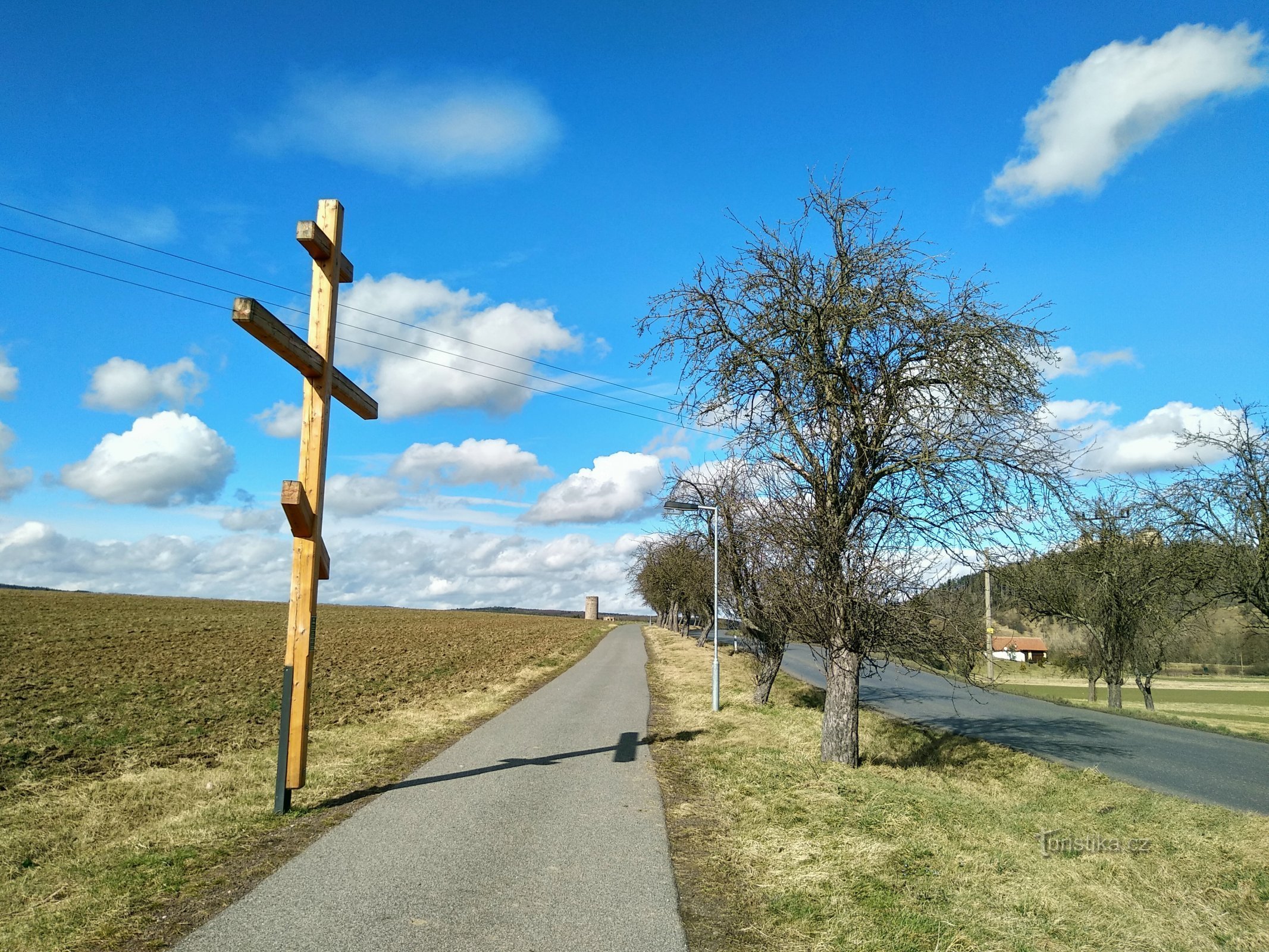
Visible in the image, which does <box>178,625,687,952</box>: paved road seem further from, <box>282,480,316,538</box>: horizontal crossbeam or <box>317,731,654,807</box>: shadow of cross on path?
<box>282,480,316,538</box>: horizontal crossbeam

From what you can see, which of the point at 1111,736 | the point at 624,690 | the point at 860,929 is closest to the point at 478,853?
the point at 860,929

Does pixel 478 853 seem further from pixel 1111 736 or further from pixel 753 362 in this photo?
pixel 1111 736

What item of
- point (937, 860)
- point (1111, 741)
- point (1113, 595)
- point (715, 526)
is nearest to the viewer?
point (937, 860)

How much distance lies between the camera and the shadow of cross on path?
7.91 metres

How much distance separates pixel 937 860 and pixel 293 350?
22.9ft

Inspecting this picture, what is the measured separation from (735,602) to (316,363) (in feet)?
45.6

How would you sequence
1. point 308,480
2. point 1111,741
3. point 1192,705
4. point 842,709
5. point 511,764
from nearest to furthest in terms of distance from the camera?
point 308,480, point 511,764, point 842,709, point 1111,741, point 1192,705

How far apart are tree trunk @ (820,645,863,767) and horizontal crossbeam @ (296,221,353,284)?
26.2ft

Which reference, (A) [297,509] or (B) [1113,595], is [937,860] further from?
(B) [1113,595]

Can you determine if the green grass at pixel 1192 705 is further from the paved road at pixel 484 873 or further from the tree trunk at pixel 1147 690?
the paved road at pixel 484 873

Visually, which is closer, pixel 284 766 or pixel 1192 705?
pixel 284 766

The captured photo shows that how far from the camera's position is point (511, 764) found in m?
9.66

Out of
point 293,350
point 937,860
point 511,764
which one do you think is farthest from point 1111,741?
point 293,350

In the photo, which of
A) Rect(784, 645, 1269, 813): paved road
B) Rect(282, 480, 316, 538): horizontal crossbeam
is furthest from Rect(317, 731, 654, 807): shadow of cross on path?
Rect(784, 645, 1269, 813): paved road
